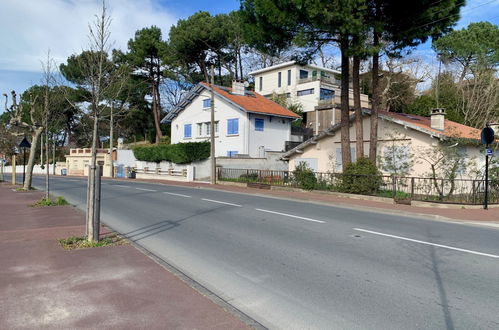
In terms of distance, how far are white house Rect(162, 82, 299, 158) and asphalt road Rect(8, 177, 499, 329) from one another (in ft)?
72.7

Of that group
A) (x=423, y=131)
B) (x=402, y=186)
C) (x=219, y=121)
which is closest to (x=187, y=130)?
(x=219, y=121)

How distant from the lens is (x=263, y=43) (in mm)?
20281

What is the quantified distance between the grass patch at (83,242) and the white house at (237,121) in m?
25.1

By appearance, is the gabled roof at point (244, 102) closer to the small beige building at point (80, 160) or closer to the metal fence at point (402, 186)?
the metal fence at point (402, 186)

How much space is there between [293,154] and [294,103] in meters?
19.6

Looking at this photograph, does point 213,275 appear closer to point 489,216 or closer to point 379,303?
point 379,303

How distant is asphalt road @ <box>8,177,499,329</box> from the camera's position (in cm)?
438

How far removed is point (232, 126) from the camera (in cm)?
3419

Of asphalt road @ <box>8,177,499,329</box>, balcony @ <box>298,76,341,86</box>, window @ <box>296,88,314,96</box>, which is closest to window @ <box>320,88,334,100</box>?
balcony @ <box>298,76,341,86</box>

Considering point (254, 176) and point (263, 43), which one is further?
point (254, 176)

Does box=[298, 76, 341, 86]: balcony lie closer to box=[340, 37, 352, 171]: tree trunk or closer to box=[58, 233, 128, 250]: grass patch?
box=[340, 37, 352, 171]: tree trunk

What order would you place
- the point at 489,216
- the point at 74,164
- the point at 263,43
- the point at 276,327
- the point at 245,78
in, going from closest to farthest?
the point at 276,327
the point at 489,216
the point at 263,43
the point at 245,78
the point at 74,164

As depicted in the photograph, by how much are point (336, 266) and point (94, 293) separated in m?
3.64

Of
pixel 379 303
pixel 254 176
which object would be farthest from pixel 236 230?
pixel 254 176
